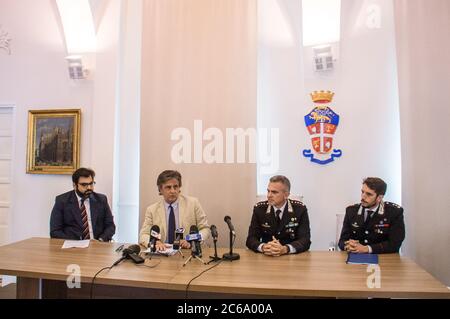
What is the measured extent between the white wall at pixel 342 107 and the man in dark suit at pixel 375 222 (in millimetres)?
936

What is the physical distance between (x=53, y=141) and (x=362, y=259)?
12.7 feet

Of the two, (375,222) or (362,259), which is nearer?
(362,259)

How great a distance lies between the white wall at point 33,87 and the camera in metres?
4.40

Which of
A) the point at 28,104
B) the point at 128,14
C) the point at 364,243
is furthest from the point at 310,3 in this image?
the point at 28,104

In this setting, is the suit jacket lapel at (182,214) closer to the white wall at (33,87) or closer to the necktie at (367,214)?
the necktie at (367,214)

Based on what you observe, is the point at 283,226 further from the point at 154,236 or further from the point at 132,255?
the point at 132,255

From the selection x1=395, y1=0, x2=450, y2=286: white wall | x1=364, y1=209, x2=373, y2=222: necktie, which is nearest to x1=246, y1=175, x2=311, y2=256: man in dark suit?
x1=364, y1=209, x2=373, y2=222: necktie

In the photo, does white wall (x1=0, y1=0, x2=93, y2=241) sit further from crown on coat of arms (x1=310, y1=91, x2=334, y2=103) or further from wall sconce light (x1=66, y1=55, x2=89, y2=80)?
crown on coat of arms (x1=310, y1=91, x2=334, y2=103)

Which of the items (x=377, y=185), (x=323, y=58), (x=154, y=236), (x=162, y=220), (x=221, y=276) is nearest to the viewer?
(x=221, y=276)

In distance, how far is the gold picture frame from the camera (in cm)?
430

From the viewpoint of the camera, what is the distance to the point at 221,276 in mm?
1989

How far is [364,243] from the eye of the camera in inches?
108

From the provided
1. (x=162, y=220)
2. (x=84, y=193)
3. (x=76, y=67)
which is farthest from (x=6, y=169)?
(x=162, y=220)

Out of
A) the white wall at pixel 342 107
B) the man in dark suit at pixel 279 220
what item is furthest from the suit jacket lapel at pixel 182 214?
the white wall at pixel 342 107
